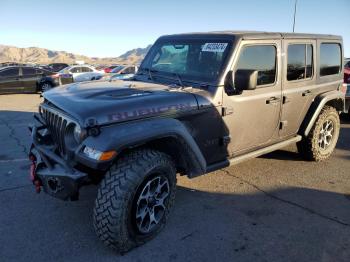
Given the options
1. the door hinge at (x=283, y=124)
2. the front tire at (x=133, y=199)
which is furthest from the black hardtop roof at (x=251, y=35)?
the front tire at (x=133, y=199)

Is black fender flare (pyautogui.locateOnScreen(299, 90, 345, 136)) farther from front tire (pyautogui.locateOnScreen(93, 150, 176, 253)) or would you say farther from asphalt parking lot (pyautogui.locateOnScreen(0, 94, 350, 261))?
front tire (pyautogui.locateOnScreen(93, 150, 176, 253))

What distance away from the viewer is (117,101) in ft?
10.5

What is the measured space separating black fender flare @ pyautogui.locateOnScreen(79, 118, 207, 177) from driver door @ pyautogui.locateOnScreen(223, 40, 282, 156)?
649 millimetres

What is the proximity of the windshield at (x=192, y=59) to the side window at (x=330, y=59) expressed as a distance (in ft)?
7.02

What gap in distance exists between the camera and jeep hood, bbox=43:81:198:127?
3021 millimetres

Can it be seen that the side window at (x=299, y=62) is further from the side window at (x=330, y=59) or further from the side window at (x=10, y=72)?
the side window at (x=10, y=72)

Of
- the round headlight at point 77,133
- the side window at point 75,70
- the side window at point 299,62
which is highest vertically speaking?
the side window at point 75,70

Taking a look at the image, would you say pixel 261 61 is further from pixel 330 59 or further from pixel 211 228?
pixel 211 228

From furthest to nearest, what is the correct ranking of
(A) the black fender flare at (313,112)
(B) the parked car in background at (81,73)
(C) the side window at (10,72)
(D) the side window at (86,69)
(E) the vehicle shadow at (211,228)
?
(D) the side window at (86,69) < (B) the parked car in background at (81,73) < (C) the side window at (10,72) < (A) the black fender flare at (313,112) < (E) the vehicle shadow at (211,228)

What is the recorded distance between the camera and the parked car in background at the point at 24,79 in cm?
1639

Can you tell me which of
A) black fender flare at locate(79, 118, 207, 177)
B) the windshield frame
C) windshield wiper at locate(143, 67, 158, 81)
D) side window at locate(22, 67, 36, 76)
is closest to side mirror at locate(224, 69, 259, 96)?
the windshield frame

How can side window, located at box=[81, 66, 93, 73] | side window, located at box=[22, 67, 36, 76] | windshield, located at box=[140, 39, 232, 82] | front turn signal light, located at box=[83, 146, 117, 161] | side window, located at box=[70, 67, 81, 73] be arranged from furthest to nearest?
side window, located at box=[81, 66, 93, 73]
side window, located at box=[70, 67, 81, 73]
side window, located at box=[22, 67, 36, 76]
windshield, located at box=[140, 39, 232, 82]
front turn signal light, located at box=[83, 146, 117, 161]

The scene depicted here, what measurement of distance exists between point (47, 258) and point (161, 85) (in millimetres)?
2137

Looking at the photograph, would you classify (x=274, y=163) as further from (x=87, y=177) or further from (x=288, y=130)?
(x=87, y=177)
